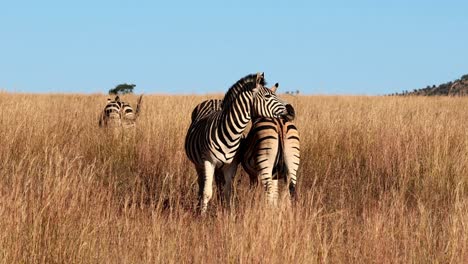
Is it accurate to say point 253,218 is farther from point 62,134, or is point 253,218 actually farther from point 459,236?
point 62,134

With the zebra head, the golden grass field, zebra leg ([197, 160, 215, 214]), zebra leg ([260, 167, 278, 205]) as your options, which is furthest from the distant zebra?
zebra leg ([260, 167, 278, 205])

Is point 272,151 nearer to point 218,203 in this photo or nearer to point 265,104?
point 265,104

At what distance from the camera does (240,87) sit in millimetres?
5879

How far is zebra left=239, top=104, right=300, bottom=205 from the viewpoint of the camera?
5.69 m

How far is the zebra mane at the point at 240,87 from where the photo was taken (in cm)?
581

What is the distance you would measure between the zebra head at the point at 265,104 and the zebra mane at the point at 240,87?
0.05m

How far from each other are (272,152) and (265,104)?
1.45 feet

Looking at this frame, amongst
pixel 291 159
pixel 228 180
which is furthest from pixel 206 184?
pixel 291 159

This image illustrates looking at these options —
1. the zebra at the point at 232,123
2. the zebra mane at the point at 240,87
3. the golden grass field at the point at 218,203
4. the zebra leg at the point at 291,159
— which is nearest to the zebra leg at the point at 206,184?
the zebra at the point at 232,123

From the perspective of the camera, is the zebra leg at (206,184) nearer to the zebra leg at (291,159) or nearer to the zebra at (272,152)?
the zebra at (272,152)

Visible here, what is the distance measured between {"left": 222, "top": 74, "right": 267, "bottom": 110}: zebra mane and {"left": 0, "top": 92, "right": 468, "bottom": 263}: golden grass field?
0.91 metres

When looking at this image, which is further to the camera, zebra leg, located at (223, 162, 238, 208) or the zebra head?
zebra leg, located at (223, 162, 238, 208)

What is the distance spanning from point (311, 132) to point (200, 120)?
2883mm

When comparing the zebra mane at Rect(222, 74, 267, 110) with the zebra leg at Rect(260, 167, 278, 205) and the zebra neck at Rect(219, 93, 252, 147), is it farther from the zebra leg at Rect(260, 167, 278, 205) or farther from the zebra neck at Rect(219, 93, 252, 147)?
the zebra leg at Rect(260, 167, 278, 205)
